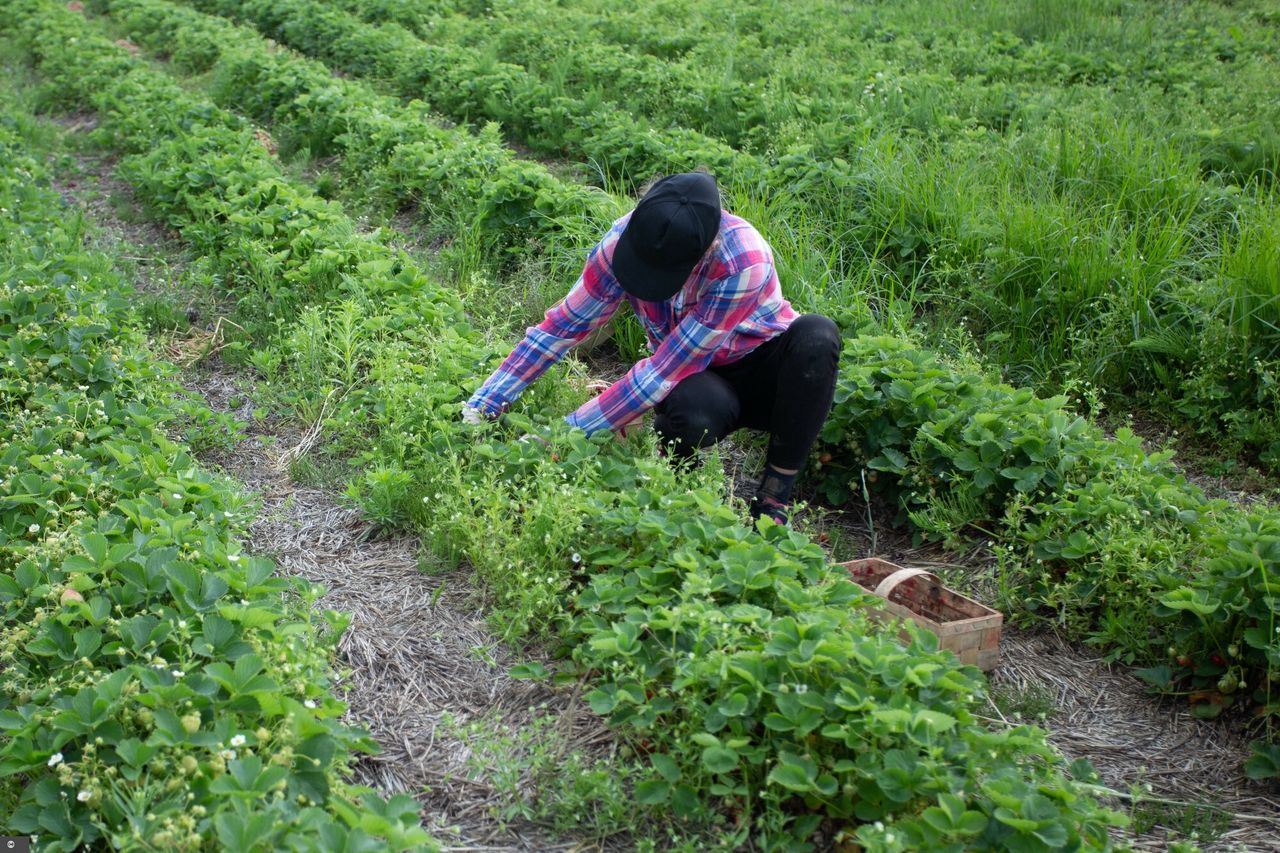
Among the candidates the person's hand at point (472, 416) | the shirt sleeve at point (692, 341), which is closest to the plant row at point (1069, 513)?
the shirt sleeve at point (692, 341)

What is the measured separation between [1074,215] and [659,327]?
9.31ft

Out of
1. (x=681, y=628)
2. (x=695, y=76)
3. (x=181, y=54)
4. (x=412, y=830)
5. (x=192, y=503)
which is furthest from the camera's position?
(x=181, y=54)

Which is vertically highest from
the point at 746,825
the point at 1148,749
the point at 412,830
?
the point at 412,830

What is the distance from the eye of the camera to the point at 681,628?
2.90 meters

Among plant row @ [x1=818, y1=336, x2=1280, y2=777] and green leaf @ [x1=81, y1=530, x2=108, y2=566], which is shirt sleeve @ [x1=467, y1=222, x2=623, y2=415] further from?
green leaf @ [x1=81, y1=530, x2=108, y2=566]

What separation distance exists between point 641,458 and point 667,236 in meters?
0.85

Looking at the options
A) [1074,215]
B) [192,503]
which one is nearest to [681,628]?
[192,503]

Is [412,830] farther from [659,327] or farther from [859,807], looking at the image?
[659,327]

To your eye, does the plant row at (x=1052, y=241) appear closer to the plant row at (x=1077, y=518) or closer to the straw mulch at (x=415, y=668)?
the plant row at (x=1077, y=518)

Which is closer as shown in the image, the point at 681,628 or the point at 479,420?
the point at 681,628

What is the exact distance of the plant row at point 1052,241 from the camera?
4.93 m

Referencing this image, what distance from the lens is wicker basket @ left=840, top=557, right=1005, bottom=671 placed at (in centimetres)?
330

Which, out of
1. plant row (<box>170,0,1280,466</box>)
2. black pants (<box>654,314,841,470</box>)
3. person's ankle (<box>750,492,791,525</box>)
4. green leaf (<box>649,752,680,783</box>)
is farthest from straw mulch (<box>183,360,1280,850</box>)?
plant row (<box>170,0,1280,466</box>)

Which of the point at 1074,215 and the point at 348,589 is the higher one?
the point at 1074,215
